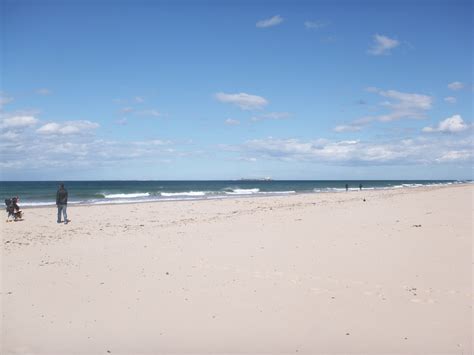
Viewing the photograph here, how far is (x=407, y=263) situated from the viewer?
8.77 meters

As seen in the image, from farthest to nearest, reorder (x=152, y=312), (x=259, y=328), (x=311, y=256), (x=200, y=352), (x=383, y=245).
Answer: (x=383, y=245) < (x=311, y=256) < (x=152, y=312) < (x=259, y=328) < (x=200, y=352)

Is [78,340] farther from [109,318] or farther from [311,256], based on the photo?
[311,256]

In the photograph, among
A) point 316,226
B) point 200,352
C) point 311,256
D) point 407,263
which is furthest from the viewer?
point 316,226

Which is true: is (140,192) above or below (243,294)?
above

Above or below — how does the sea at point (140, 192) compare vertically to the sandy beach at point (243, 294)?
above

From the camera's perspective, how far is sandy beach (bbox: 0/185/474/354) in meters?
5.34

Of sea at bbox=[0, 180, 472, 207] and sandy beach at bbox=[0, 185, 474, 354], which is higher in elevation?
sea at bbox=[0, 180, 472, 207]

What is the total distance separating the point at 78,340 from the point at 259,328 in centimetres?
254

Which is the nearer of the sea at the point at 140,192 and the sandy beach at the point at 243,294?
the sandy beach at the point at 243,294

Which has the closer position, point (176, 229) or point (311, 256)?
point (311, 256)

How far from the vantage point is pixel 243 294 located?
7.02 metres

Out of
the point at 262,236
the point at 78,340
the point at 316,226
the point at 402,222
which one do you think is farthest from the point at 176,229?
the point at 78,340

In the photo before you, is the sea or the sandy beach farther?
the sea

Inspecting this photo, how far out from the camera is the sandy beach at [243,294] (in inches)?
210
